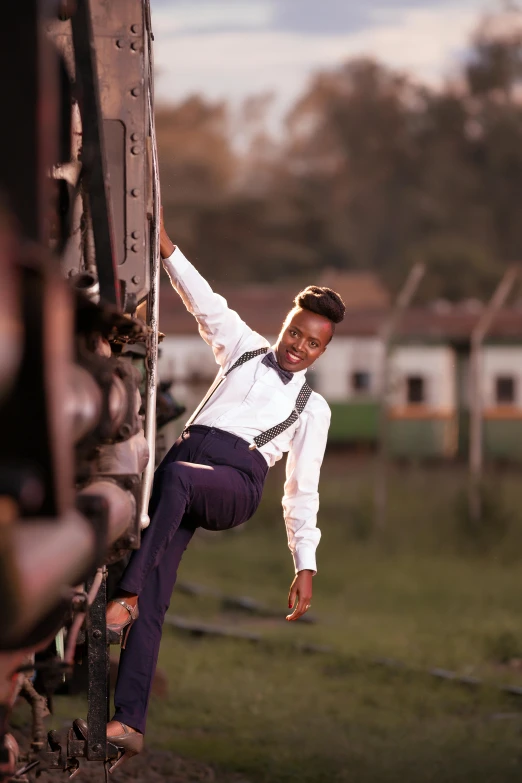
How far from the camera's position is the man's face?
580 cm

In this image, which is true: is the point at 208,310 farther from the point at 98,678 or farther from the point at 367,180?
the point at 367,180

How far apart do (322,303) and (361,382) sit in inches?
1002

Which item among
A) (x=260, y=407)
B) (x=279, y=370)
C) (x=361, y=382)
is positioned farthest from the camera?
(x=361, y=382)

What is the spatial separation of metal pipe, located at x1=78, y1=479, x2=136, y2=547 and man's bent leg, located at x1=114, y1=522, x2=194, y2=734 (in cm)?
97

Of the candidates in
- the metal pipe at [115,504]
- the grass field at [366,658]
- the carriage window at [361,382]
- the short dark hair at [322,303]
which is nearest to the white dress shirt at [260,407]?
the short dark hair at [322,303]

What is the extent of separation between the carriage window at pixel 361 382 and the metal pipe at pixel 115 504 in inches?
1054

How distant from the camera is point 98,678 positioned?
17.1 ft

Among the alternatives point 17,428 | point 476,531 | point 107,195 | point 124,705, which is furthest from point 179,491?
point 476,531

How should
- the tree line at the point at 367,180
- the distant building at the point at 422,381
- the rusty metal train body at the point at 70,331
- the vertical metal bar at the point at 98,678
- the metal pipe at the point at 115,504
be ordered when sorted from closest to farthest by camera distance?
the rusty metal train body at the point at 70,331 → the metal pipe at the point at 115,504 → the vertical metal bar at the point at 98,678 → the distant building at the point at 422,381 → the tree line at the point at 367,180

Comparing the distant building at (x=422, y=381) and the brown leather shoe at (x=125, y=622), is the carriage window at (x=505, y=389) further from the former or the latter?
the brown leather shoe at (x=125, y=622)

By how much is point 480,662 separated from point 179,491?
6.81 meters

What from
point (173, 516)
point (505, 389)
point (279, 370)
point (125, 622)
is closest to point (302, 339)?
point (279, 370)

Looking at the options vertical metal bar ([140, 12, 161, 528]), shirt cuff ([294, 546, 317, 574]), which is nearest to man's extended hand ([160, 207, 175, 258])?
vertical metal bar ([140, 12, 161, 528])

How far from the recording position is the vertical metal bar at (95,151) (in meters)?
4.59
